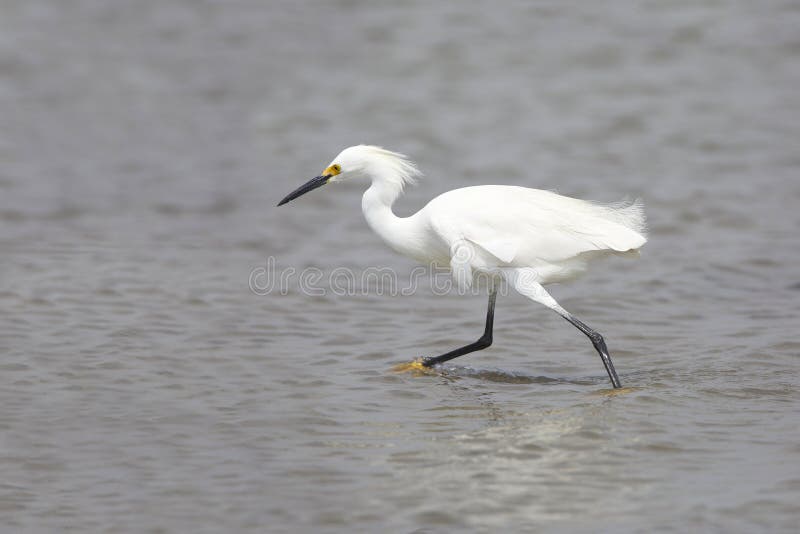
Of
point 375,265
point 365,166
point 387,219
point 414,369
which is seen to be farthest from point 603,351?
point 375,265

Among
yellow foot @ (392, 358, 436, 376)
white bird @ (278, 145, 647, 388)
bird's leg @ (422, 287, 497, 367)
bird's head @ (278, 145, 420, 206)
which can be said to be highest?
bird's head @ (278, 145, 420, 206)

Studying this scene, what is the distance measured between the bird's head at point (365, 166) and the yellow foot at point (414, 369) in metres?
1.12

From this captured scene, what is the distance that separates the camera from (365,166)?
7277 millimetres

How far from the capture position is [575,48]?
16531 millimetres

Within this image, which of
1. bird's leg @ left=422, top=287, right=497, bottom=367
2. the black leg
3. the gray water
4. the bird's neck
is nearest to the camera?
the gray water

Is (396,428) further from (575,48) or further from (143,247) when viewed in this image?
(575,48)

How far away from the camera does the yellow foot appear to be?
7.24 m

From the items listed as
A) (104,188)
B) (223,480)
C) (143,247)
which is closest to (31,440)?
(223,480)

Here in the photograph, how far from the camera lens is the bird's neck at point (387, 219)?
23.5ft

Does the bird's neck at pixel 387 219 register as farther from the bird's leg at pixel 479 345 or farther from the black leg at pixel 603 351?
the black leg at pixel 603 351

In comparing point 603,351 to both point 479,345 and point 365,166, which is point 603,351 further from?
point 365,166

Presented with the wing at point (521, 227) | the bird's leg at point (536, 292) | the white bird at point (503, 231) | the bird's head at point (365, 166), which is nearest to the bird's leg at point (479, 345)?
the white bird at point (503, 231)

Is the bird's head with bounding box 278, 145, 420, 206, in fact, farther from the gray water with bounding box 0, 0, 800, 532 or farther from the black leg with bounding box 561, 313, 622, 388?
the black leg with bounding box 561, 313, 622, 388

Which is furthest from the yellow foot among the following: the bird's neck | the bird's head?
the bird's head
